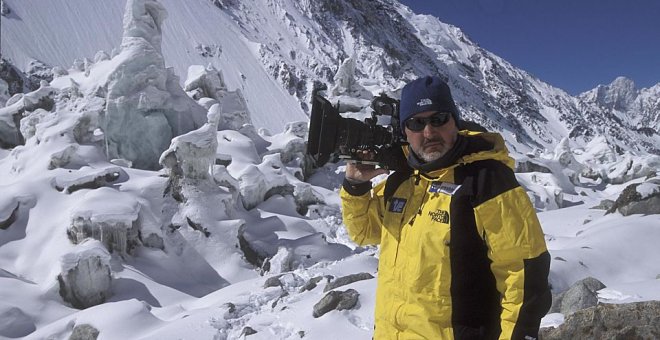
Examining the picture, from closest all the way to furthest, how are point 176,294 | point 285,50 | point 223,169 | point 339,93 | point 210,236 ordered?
1. point 176,294
2. point 210,236
3. point 223,169
4. point 339,93
5. point 285,50

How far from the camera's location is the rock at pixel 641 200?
13844mm

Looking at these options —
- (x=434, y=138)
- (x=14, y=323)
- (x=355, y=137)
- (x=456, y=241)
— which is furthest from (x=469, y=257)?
(x=14, y=323)

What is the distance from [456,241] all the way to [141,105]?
23.2 meters

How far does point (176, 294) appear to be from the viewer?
13.5 m

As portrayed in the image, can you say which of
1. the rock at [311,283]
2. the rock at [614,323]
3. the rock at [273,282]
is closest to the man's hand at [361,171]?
the rock at [614,323]

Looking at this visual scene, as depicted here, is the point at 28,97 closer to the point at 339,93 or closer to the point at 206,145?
the point at 206,145

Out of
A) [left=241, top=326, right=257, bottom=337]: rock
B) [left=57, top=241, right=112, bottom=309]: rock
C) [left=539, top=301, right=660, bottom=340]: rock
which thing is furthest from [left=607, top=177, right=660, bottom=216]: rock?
[left=57, top=241, right=112, bottom=309]: rock

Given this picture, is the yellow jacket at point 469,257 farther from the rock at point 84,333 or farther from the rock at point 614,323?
the rock at point 84,333

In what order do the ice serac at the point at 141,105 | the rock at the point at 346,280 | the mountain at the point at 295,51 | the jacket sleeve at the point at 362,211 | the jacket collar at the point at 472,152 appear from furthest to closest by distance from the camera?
the mountain at the point at 295,51, the ice serac at the point at 141,105, the rock at the point at 346,280, the jacket sleeve at the point at 362,211, the jacket collar at the point at 472,152

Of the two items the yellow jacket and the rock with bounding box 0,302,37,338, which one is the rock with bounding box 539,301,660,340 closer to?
the yellow jacket

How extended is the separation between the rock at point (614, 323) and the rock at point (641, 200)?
11.5 metres

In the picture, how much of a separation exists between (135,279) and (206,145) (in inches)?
224

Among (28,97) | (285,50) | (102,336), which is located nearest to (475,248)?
(102,336)

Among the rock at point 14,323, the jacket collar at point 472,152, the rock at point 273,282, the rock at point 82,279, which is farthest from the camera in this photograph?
the rock at point 82,279
